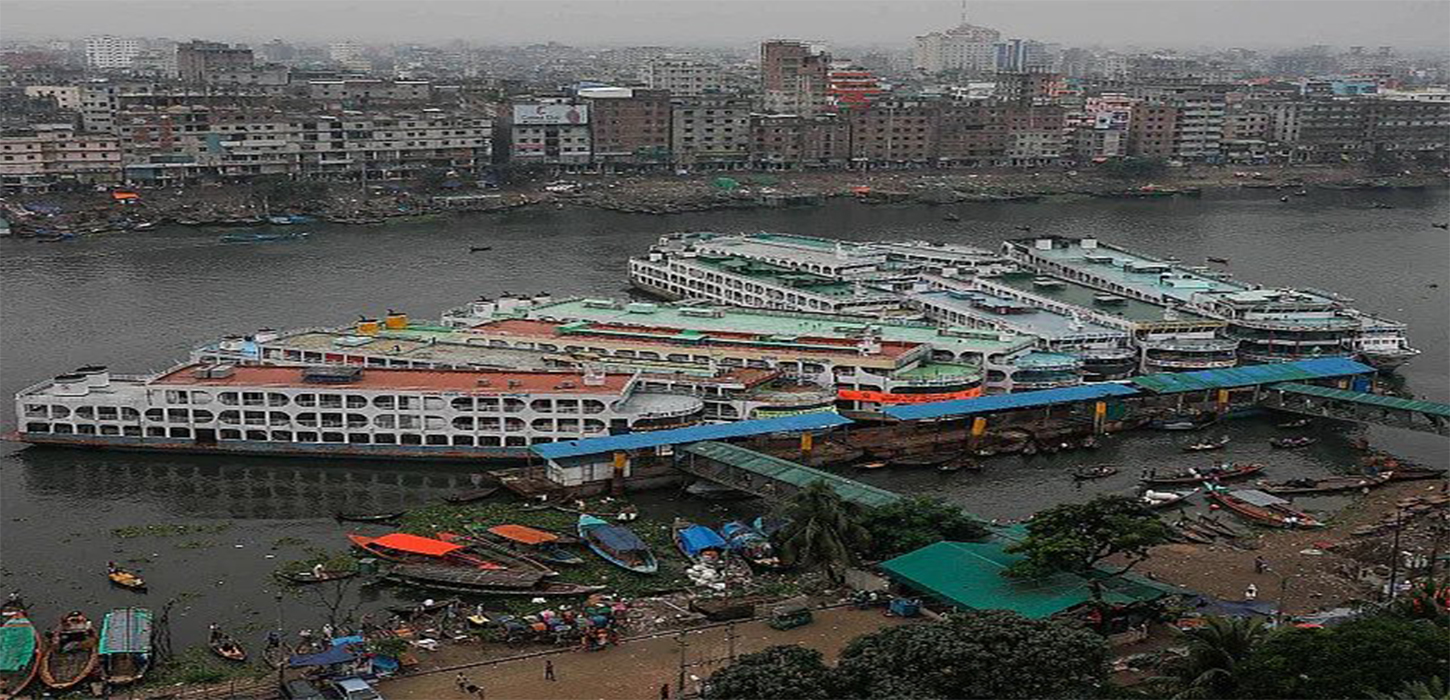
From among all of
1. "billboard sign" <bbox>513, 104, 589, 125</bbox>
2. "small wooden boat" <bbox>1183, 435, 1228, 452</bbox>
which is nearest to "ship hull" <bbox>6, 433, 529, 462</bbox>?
"small wooden boat" <bbox>1183, 435, 1228, 452</bbox>

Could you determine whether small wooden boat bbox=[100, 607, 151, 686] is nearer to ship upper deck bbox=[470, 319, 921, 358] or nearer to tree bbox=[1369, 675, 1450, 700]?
tree bbox=[1369, 675, 1450, 700]

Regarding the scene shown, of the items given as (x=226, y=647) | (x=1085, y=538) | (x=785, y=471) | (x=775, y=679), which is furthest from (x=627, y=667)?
(x=785, y=471)

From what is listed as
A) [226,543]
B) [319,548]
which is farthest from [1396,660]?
[226,543]

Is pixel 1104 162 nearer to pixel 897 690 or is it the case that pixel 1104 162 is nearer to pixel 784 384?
pixel 784 384

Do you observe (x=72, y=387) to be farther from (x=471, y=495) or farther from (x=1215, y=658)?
(x=1215, y=658)

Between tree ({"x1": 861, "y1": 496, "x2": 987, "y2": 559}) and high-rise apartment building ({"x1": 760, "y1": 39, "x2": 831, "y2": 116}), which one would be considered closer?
tree ({"x1": 861, "y1": 496, "x2": 987, "y2": 559})
